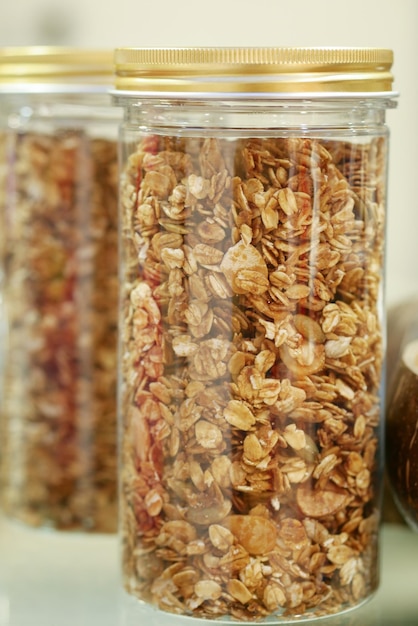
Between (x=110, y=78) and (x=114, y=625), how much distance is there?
0.37 m

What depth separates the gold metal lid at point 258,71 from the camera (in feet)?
1.84

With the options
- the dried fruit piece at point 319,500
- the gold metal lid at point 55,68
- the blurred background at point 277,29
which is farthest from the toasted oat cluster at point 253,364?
the blurred background at point 277,29

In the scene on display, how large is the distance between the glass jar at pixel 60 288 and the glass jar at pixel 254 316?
Answer: 129 millimetres

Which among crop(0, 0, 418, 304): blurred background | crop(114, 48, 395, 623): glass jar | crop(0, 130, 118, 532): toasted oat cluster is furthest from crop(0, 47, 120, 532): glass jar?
crop(0, 0, 418, 304): blurred background

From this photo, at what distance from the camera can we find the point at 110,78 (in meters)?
0.74

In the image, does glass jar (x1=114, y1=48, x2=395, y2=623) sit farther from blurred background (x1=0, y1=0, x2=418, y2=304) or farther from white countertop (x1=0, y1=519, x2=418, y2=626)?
blurred background (x1=0, y1=0, x2=418, y2=304)

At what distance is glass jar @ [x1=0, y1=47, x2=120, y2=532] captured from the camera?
2.49 feet

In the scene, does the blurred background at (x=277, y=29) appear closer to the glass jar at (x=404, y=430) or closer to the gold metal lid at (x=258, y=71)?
the glass jar at (x=404, y=430)

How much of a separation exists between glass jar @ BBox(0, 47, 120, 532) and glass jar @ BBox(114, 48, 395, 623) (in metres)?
0.13

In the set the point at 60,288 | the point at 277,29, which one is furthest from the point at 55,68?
the point at 277,29

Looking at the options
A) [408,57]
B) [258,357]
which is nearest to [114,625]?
[258,357]

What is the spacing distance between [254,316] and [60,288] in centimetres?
23

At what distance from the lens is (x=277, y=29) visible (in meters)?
1.30

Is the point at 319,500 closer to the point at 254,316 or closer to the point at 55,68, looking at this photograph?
the point at 254,316
